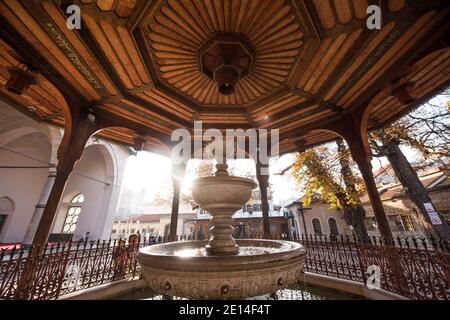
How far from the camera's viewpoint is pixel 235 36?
3.36 metres

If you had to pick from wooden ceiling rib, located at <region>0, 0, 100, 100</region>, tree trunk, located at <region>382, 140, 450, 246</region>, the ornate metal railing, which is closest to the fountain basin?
the ornate metal railing

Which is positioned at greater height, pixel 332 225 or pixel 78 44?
pixel 78 44

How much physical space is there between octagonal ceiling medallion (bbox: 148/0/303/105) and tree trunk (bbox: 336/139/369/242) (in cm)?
814

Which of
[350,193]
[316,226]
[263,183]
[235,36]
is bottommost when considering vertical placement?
[316,226]

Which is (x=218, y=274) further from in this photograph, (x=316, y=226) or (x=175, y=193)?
(x=316, y=226)

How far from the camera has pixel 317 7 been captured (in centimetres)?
281

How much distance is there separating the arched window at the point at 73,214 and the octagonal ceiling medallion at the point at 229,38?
1650cm

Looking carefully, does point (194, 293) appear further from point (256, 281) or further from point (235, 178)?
point (235, 178)

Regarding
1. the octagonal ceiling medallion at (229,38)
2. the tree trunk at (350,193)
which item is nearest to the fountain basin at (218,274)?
the octagonal ceiling medallion at (229,38)

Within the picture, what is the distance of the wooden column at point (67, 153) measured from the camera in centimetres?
411

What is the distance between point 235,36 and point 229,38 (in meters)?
0.11

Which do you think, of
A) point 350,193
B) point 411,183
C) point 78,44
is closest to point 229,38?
point 78,44
